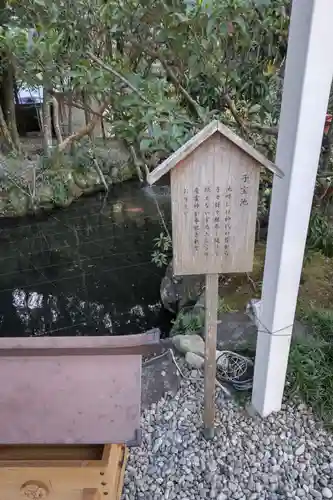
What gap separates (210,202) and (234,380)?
51.9 inches

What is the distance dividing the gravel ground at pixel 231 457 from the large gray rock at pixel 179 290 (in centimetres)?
168

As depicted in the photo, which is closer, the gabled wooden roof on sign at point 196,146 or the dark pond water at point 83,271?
the gabled wooden roof on sign at point 196,146

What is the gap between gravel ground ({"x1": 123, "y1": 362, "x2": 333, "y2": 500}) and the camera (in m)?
2.10

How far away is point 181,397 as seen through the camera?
105 inches

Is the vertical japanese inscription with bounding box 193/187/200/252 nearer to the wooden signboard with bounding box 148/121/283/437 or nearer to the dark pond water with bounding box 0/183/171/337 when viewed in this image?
the wooden signboard with bounding box 148/121/283/437

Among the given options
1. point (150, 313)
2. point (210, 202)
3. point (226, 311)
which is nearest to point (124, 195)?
point (150, 313)

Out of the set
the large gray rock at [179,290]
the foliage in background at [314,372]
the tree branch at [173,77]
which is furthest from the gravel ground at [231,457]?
the tree branch at [173,77]

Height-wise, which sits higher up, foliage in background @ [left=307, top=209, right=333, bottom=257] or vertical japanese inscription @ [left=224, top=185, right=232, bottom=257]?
vertical japanese inscription @ [left=224, top=185, right=232, bottom=257]

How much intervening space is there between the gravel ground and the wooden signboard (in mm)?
894

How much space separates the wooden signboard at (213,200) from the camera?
172 cm

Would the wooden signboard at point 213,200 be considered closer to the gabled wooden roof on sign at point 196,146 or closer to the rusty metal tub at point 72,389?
the gabled wooden roof on sign at point 196,146

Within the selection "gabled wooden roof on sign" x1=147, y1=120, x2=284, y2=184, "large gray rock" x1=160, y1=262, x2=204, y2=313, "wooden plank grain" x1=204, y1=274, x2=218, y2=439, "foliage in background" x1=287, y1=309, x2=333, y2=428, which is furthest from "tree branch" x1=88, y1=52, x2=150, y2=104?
"large gray rock" x1=160, y1=262, x2=204, y2=313

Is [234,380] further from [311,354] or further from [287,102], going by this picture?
[287,102]

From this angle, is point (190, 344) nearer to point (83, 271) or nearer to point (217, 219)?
point (217, 219)
